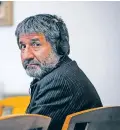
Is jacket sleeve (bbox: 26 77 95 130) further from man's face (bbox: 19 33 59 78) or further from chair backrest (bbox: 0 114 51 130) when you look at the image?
chair backrest (bbox: 0 114 51 130)

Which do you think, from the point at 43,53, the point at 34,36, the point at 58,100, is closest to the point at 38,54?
the point at 43,53

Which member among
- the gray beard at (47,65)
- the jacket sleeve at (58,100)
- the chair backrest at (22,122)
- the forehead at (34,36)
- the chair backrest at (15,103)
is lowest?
the chair backrest at (15,103)

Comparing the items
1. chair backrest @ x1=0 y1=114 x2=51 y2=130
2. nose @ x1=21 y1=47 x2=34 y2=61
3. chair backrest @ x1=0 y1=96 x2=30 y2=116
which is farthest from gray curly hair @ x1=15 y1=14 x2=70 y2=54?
chair backrest @ x1=0 y1=114 x2=51 y2=130

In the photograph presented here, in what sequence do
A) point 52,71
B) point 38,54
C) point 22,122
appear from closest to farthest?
point 22,122, point 52,71, point 38,54

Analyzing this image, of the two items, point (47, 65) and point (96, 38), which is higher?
point (96, 38)

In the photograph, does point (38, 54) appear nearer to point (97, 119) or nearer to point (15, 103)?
point (15, 103)

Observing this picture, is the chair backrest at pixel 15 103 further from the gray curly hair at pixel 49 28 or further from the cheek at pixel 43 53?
the gray curly hair at pixel 49 28

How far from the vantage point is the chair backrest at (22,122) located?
848 millimetres

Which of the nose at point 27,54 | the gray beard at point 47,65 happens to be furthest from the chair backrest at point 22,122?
the nose at point 27,54

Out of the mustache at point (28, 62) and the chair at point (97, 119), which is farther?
the mustache at point (28, 62)

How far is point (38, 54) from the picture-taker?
225 centimetres

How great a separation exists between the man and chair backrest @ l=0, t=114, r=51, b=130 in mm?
737

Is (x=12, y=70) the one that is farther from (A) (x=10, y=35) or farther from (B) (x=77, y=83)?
(B) (x=77, y=83)

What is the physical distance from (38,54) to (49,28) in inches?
9.0
